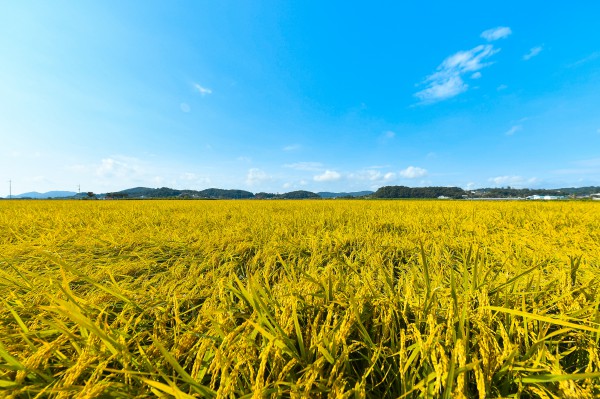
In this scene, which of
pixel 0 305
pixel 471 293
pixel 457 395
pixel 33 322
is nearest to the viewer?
pixel 457 395

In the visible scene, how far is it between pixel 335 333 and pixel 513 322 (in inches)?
41.9

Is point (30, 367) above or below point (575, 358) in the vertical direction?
above

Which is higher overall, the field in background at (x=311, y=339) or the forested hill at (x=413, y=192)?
the forested hill at (x=413, y=192)

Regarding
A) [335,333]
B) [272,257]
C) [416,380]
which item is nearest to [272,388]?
[335,333]

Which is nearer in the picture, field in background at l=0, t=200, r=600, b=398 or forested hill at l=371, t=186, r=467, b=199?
field in background at l=0, t=200, r=600, b=398

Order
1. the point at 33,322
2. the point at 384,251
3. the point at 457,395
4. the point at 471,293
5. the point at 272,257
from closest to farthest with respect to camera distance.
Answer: the point at 457,395, the point at 471,293, the point at 33,322, the point at 272,257, the point at 384,251

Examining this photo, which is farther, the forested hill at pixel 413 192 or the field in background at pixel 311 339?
the forested hill at pixel 413 192

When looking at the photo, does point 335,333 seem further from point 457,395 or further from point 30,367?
point 30,367

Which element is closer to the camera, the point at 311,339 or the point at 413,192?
the point at 311,339

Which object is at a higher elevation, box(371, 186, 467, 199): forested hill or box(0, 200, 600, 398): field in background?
box(371, 186, 467, 199): forested hill

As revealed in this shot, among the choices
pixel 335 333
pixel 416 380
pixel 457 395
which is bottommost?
pixel 416 380

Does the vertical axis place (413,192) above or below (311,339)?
above

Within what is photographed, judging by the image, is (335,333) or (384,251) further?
(384,251)

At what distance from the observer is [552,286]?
163 cm
